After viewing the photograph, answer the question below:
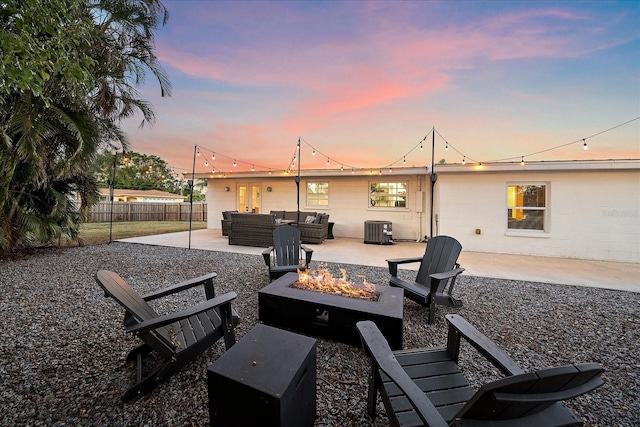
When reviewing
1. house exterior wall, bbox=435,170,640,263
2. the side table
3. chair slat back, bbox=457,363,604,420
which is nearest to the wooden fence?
house exterior wall, bbox=435,170,640,263

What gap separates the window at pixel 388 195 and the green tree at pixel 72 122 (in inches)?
305

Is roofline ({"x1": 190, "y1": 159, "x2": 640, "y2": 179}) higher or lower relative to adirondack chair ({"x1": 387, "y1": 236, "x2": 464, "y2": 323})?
higher

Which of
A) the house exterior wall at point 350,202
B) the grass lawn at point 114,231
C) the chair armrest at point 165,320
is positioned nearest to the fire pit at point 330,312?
the chair armrest at point 165,320

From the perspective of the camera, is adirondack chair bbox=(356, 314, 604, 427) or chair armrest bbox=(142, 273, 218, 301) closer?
adirondack chair bbox=(356, 314, 604, 427)

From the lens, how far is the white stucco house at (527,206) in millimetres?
6535

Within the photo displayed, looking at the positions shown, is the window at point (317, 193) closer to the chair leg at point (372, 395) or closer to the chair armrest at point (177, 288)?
the chair armrest at point (177, 288)

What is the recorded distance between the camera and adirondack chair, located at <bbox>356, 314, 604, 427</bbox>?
914 mm

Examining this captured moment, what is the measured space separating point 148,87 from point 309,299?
8.88 metres

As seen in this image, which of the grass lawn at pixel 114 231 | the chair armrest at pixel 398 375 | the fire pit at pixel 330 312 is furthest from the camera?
the grass lawn at pixel 114 231

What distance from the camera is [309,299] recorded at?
8.71 feet

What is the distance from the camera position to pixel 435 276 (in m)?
2.98

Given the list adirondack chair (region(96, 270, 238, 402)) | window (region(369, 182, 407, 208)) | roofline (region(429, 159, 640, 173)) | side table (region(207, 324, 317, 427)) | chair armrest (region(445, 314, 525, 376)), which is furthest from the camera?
window (region(369, 182, 407, 208))

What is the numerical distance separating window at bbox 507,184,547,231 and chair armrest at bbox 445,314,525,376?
7375mm

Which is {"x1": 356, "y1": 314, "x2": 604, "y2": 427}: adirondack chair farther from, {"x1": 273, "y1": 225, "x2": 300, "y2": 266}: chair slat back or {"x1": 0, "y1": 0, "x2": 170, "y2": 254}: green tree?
{"x1": 0, "y1": 0, "x2": 170, "y2": 254}: green tree
